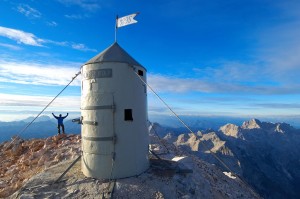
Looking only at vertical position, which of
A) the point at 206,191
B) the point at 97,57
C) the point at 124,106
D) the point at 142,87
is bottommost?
the point at 206,191

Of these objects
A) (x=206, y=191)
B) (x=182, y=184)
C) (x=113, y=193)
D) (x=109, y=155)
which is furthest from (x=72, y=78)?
(x=206, y=191)

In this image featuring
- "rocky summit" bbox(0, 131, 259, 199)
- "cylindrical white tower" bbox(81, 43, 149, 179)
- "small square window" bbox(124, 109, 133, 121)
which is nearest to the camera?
"rocky summit" bbox(0, 131, 259, 199)

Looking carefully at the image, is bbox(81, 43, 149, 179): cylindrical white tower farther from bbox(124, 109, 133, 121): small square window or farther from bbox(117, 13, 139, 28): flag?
bbox(117, 13, 139, 28): flag

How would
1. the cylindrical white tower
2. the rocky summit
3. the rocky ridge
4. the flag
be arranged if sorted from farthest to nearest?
the rocky ridge, the flag, the cylindrical white tower, the rocky summit

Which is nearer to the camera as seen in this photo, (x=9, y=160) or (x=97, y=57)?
(x=97, y=57)

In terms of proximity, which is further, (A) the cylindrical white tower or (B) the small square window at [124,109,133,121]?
(B) the small square window at [124,109,133,121]

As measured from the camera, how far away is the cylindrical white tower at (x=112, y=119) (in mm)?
11617

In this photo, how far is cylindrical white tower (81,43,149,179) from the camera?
11.6 m

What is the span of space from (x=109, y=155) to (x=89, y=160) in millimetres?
1144

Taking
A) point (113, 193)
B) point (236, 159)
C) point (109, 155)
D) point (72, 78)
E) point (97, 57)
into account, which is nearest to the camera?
point (113, 193)

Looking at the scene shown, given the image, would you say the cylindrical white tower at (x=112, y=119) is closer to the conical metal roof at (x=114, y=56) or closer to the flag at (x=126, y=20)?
the conical metal roof at (x=114, y=56)

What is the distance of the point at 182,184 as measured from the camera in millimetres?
11773

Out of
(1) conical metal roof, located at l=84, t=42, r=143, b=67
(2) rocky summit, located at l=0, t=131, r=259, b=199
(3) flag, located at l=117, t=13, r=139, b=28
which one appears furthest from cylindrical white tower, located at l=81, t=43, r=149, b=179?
(3) flag, located at l=117, t=13, r=139, b=28

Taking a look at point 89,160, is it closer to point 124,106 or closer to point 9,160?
point 124,106
